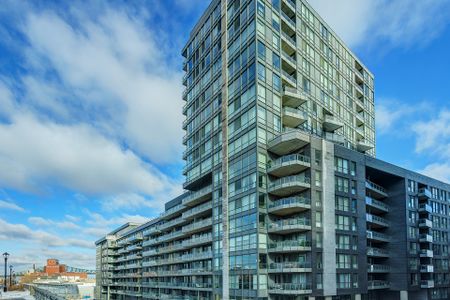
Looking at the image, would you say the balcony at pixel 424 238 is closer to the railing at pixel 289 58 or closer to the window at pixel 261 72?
the railing at pixel 289 58

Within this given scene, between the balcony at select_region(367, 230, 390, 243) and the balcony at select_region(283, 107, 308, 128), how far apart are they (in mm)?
19564

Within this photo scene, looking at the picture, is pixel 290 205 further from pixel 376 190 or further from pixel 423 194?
pixel 423 194

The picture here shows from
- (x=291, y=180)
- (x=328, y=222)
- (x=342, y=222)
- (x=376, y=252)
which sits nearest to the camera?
(x=291, y=180)

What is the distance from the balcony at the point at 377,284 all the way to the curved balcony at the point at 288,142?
23151 mm

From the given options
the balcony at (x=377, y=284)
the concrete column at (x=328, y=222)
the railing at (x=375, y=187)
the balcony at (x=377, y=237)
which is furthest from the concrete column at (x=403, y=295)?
the concrete column at (x=328, y=222)

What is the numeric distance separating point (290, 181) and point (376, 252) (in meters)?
21.9

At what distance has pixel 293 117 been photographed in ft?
200

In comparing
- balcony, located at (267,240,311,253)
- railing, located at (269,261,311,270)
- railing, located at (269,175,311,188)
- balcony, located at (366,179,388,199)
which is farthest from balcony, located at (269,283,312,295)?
balcony, located at (366,179,388,199)

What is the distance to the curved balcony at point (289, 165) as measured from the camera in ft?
177

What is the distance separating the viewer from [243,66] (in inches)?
2389

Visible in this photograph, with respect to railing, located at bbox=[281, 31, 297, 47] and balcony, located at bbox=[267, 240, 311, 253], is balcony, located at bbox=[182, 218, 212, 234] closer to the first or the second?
balcony, located at bbox=[267, 240, 311, 253]

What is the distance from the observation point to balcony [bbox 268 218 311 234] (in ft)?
172

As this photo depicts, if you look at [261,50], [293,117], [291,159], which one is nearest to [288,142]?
[291,159]

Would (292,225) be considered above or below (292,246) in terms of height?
above
